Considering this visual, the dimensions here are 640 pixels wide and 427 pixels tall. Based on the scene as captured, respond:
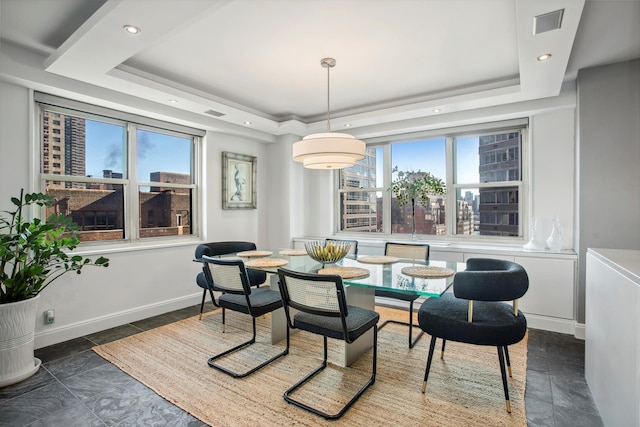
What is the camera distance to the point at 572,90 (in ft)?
11.0

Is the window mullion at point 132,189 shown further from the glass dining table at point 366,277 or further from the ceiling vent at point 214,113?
the glass dining table at point 366,277

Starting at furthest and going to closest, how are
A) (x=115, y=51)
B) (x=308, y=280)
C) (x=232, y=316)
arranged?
(x=232, y=316)
(x=115, y=51)
(x=308, y=280)

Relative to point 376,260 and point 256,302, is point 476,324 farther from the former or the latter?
point 256,302

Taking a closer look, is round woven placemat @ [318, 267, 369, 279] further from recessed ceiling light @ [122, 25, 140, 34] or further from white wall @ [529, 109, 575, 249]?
white wall @ [529, 109, 575, 249]

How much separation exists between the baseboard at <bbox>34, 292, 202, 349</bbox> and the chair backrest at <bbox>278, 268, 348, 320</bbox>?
240 cm

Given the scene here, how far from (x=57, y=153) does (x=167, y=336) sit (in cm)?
215

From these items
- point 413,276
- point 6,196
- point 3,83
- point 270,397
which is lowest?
point 270,397

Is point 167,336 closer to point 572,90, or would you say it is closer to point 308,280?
point 308,280

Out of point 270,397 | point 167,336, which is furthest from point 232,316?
point 270,397

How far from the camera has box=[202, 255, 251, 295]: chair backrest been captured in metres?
2.57

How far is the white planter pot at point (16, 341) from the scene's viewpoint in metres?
2.38

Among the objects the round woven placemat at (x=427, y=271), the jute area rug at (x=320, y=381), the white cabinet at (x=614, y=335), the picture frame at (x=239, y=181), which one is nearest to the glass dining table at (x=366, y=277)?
the round woven placemat at (x=427, y=271)

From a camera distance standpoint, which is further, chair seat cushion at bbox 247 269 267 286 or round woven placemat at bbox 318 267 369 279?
chair seat cushion at bbox 247 269 267 286

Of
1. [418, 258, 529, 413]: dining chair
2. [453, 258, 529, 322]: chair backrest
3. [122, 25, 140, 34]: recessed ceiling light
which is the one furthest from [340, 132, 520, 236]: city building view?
[122, 25, 140, 34]: recessed ceiling light
